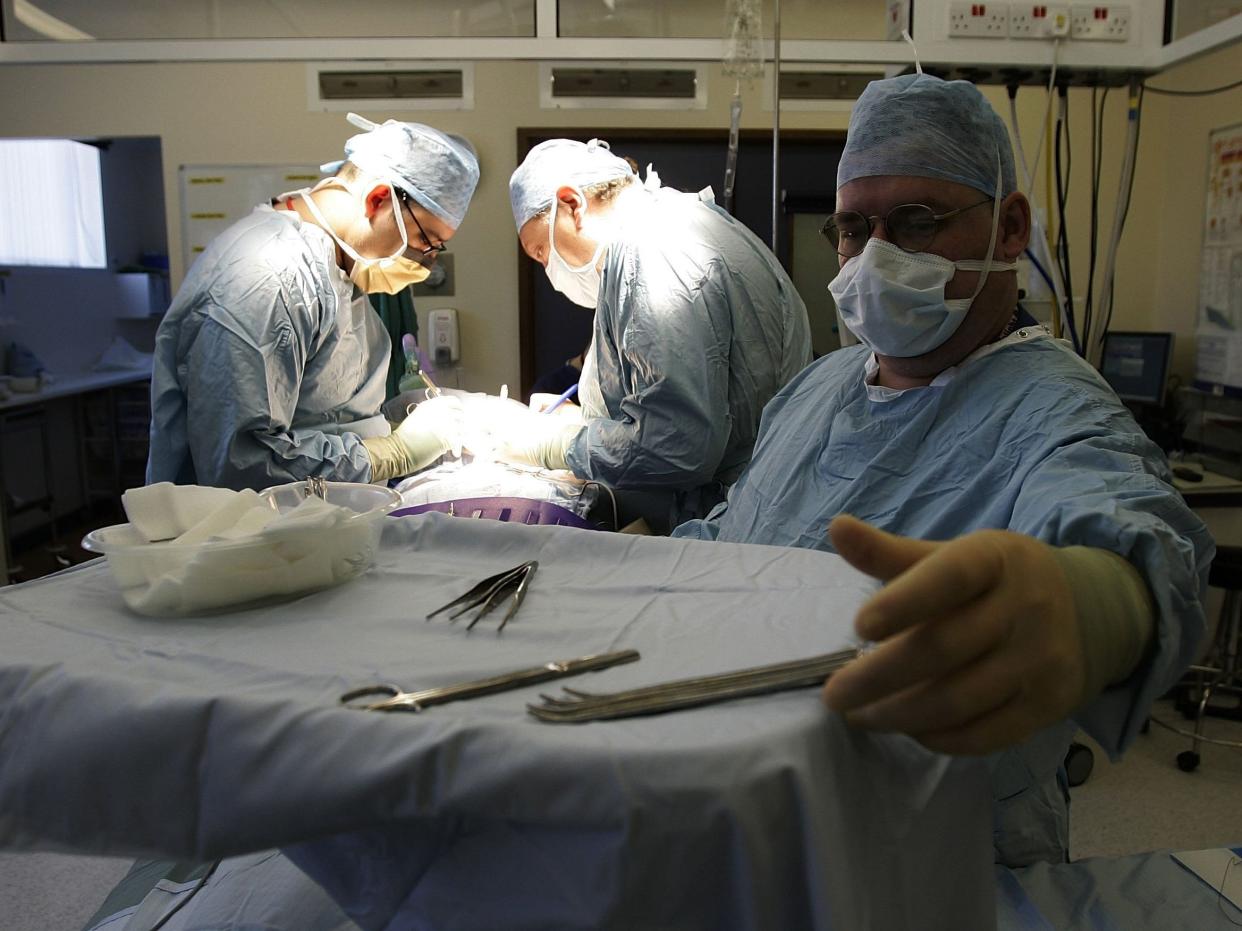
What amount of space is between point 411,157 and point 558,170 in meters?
0.36

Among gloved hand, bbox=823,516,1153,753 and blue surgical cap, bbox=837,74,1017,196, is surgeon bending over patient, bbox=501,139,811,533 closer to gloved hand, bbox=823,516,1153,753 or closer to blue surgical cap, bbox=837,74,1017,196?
blue surgical cap, bbox=837,74,1017,196

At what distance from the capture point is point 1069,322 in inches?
83.7

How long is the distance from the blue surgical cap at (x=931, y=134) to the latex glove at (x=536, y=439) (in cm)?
108

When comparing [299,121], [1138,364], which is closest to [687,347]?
[299,121]

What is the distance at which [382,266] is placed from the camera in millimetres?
2332

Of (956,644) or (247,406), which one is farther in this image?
(247,406)

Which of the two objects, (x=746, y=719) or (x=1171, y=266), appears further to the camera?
(x=1171, y=266)

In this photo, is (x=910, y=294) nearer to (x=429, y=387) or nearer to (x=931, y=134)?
(x=931, y=134)

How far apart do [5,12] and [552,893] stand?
2242 millimetres

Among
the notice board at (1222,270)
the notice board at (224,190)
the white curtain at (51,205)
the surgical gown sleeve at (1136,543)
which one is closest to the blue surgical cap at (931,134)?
the surgical gown sleeve at (1136,543)

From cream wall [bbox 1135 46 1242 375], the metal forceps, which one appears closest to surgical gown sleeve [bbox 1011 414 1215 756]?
the metal forceps

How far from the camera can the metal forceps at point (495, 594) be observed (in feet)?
2.74

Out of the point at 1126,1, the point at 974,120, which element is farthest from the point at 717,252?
the point at 1126,1

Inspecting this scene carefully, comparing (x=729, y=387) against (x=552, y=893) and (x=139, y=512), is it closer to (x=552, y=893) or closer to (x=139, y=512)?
(x=139, y=512)
